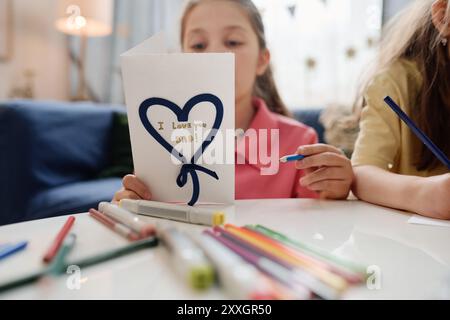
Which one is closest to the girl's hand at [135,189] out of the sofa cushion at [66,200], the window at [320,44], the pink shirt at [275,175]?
the pink shirt at [275,175]

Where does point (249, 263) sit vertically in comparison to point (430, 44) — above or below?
below

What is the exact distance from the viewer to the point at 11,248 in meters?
0.31

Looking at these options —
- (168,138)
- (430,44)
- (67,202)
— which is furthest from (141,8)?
(168,138)

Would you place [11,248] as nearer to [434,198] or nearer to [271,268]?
[271,268]

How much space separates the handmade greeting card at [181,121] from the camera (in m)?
0.43

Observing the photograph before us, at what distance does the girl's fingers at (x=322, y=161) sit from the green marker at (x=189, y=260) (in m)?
0.28

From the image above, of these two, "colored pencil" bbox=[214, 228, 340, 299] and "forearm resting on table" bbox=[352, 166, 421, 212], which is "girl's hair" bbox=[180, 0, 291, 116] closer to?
"forearm resting on table" bbox=[352, 166, 421, 212]

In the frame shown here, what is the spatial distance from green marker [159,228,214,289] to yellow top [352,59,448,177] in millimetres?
447

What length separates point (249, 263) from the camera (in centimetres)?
25

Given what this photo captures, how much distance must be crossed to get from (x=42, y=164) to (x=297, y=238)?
4.13 ft

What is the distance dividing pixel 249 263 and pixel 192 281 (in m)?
0.04

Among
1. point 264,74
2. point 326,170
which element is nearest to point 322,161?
point 326,170
